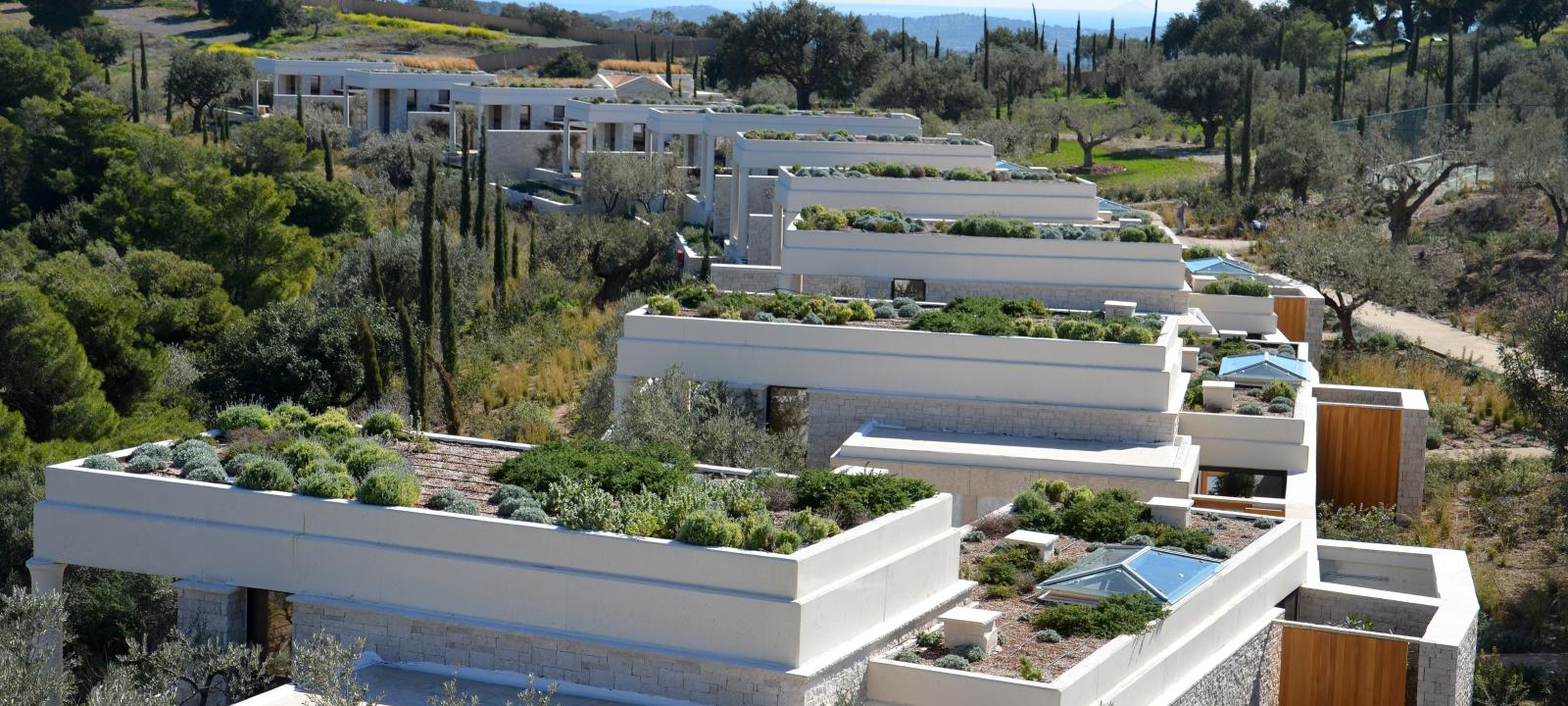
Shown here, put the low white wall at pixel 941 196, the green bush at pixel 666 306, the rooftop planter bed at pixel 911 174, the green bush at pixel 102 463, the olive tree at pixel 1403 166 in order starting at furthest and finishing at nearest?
the olive tree at pixel 1403 166, the rooftop planter bed at pixel 911 174, the low white wall at pixel 941 196, the green bush at pixel 666 306, the green bush at pixel 102 463

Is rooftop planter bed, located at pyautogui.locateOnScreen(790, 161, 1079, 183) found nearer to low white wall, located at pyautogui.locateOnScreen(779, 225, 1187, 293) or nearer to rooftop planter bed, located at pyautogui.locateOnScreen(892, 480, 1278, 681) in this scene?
low white wall, located at pyautogui.locateOnScreen(779, 225, 1187, 293)

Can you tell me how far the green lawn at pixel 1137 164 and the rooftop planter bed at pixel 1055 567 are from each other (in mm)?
44698

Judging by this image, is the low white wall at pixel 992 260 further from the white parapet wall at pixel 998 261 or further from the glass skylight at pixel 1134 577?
the glass skylight at pixel 1134 577

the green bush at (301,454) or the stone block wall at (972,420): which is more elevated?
the green bush at (301,454)

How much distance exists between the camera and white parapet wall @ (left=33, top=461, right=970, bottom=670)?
12703 mm

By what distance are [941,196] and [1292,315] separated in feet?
26.4

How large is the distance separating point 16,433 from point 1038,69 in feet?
Result: 228

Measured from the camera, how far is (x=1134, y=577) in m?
14.8

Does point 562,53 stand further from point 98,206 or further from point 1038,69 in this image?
point 98,206

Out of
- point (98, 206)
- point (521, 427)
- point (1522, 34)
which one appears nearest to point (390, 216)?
point (98, 206)

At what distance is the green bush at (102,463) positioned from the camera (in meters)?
15.4

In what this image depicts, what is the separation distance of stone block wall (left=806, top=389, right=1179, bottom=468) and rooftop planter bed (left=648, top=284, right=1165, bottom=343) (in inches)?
41.8

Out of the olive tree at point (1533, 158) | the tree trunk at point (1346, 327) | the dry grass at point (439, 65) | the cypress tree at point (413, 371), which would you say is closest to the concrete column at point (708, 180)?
the tree trunk at point (1346, 327)

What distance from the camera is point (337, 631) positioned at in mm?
14078
